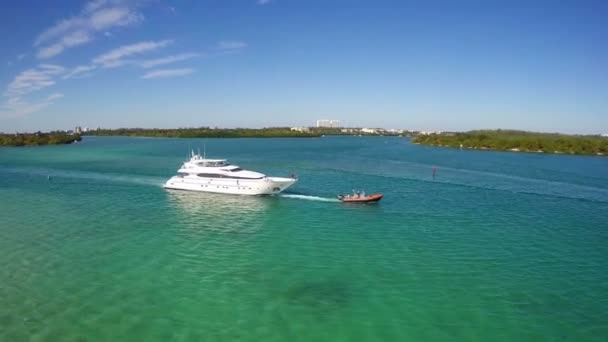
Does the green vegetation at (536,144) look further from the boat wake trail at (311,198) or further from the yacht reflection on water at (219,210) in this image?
the yacht reflection on water at (219,210)

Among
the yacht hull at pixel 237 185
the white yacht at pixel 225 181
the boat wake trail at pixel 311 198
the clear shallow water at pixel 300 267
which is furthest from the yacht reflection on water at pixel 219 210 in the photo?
the boat wake trail at pixel 311 198

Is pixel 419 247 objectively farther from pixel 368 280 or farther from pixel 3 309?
pixel 3 309

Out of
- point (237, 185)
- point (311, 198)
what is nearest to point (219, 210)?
point (237, 185)

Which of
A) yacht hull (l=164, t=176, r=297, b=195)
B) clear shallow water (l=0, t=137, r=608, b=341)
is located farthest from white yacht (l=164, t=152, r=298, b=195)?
clear shallow water (l=0, t=137, r=608, b=341)

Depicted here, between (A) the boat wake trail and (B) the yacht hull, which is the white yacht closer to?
(B) the yacht hull

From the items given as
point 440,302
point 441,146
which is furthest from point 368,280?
point 441,146

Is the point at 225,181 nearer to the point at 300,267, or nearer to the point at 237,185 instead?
the point at 237,185
